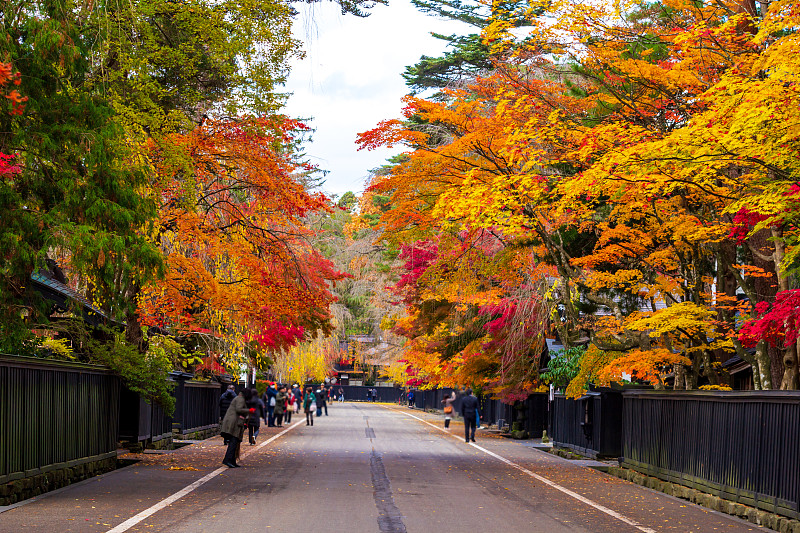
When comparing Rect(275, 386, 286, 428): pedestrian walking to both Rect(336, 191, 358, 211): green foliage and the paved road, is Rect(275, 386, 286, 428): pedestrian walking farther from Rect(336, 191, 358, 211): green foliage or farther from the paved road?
Rect(336, 191, 358, 211): green foliage

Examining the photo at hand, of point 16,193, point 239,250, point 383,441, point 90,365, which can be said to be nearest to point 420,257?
point 383,441

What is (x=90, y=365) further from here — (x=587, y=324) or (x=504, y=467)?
(x=587, y=324)

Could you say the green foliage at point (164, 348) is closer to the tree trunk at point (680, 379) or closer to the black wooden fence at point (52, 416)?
the black wooden fence at point (52, 416)

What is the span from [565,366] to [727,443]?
12.7 meters

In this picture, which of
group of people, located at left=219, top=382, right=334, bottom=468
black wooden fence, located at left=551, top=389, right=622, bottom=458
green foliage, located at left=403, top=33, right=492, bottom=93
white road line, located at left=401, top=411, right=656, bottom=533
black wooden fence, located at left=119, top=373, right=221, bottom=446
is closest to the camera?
white road line, located at left=401, top=411, right=656, bottom=533

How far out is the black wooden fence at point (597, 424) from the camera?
23.8 m

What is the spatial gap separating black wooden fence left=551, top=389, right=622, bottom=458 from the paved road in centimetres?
209

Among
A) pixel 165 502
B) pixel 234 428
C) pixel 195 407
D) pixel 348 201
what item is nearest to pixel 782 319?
pixel 165 502

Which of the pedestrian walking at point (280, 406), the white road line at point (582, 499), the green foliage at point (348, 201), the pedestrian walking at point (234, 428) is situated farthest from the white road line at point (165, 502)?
the green foliage at point (348, 201)

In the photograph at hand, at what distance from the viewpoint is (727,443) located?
47.5ft

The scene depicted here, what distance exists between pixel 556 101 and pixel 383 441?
46.2ft

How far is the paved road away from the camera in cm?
1100

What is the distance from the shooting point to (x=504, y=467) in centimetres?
2097

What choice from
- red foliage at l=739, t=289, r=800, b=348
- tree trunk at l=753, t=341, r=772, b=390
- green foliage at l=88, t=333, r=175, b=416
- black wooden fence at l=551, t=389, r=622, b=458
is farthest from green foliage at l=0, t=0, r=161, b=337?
black wooden fence at l=551, t=389, r=622, b=458
